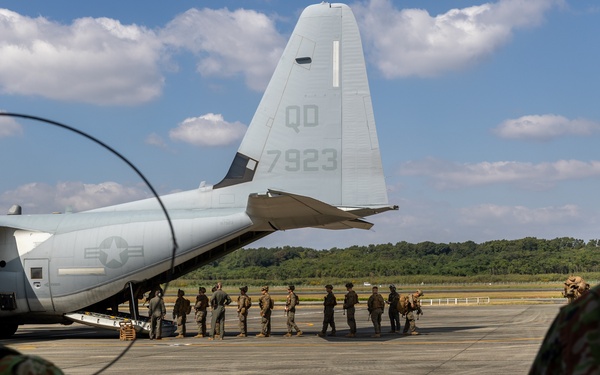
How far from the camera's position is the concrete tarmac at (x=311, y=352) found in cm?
1479

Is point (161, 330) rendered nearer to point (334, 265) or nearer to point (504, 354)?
point (504, 354)

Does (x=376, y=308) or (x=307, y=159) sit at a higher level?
(x=307, y=159)

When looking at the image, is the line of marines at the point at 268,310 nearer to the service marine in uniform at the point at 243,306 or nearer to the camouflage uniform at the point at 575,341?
the service marine in uniform at the point at 243,306

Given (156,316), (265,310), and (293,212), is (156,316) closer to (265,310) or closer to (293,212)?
(265,310)

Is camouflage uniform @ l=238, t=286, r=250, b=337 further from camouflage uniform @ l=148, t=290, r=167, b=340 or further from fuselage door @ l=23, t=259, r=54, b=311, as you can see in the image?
fuselage door @ l=23, t=259, r=54, b=311

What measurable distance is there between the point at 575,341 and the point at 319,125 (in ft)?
62.3

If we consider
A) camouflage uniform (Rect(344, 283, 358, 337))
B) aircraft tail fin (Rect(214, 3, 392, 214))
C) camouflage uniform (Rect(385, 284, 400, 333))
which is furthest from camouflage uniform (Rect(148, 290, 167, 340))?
camouflage uniform (Rect(385, 284, 400, 333))

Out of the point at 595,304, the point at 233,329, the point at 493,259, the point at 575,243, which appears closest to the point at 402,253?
the point at 493,259

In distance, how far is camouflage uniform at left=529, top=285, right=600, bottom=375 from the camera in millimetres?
1981

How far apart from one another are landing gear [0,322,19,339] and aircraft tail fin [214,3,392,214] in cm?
844

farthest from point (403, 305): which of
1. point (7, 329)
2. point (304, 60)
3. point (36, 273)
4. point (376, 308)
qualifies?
point (7, 329)

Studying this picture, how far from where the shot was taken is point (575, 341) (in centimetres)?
202

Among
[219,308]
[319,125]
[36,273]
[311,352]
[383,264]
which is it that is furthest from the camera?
[383,264]

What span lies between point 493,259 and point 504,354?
85.6m
